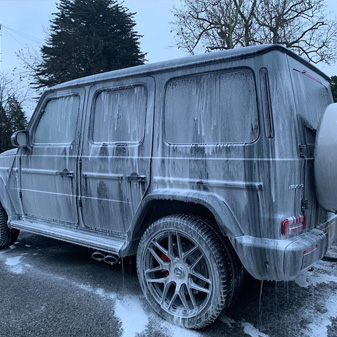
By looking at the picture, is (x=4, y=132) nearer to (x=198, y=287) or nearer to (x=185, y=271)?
(x=185, y=271)

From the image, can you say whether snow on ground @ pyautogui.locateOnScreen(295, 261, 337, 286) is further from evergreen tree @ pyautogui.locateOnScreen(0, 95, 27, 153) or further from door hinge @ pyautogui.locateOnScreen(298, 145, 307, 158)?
evergreen tree @ pyautogui.locateOnScreen(0, 95, 27, 153)

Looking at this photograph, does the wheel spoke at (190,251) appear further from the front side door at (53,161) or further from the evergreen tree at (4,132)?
the evergreen tree at (4,132)

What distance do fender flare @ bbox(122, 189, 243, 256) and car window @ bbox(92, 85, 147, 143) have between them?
0.62 m

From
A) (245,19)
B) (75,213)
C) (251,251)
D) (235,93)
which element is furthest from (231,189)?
(245,19)

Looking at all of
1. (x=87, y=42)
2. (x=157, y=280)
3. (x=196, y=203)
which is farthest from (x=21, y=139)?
(x=87, y=42)

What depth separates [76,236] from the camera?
140 inches

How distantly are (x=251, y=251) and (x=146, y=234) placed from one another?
3.18ft

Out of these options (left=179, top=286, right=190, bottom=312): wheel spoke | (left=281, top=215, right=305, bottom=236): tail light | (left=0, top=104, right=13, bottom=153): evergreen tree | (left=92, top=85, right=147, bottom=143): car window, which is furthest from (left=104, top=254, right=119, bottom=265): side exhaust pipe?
(left=0, top=104, right=13, bottom=153): evergreen tree

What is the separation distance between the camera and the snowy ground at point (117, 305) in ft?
8.86

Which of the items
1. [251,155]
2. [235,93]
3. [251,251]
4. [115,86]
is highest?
[115,86]

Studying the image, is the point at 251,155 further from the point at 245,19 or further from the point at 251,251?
the point at 245,19

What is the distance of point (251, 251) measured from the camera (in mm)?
2385

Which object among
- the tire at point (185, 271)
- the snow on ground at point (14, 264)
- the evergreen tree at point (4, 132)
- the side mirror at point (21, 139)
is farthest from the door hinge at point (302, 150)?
the evergreen tree at point (4, 132)

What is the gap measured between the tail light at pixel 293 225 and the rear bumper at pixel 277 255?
5cm
